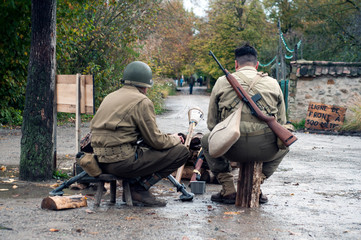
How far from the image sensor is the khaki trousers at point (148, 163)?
5172mm

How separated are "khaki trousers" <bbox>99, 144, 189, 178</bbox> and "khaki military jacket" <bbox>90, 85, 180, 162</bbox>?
0.08 metres

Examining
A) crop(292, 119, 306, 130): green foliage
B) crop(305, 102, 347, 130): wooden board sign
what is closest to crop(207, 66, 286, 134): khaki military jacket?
crop(305, 102, 347, 130): wooden board sign

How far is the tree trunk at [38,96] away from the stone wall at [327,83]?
12299 millimetres

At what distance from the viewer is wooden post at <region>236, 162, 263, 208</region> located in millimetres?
5473

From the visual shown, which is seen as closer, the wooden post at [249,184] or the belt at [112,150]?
the belt at [112,150]

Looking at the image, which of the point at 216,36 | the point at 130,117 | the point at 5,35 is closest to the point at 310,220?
the point at 130,117

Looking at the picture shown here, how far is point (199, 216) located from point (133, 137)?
42.9 inches

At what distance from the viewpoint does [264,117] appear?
17.2ft

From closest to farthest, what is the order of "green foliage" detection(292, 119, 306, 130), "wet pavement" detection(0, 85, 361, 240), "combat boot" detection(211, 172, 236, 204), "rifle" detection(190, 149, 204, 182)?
1. "wet pavement" detection(0, 85, 361, 240)
2. "combat boot" detection(211, 172, 236, 204)
3. "rifle" detection(190, 149, 204, 182)
4. "green foliage" detection(292, 119, 306, 130)

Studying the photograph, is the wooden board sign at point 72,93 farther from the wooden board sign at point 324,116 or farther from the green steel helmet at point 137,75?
the wooden board sign at point 324,116

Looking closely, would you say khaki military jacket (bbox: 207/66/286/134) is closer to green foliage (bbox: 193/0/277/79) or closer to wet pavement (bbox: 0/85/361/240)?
wet pavement (bbox: 0/85/361/240)

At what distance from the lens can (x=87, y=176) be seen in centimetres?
547

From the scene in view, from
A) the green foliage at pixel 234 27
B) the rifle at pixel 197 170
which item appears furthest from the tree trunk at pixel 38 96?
the green foliage at pixel 234 27

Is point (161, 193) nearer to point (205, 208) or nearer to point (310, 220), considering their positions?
point (205, 208)
